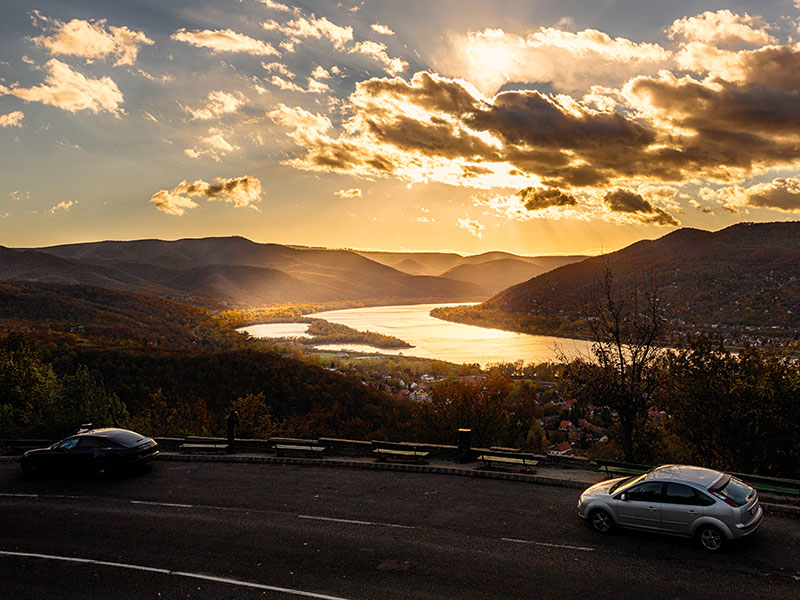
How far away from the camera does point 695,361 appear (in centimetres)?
2809

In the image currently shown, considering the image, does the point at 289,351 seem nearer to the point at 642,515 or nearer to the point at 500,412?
the point at 500,412

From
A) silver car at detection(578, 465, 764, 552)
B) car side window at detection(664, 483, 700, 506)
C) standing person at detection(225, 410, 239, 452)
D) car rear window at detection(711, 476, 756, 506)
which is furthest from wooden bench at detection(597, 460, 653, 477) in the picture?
standing person at detection(225, 410, 239, 452)

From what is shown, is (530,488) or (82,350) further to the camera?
(82,350)

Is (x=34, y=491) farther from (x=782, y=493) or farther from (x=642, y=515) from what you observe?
(x=782, y=493)

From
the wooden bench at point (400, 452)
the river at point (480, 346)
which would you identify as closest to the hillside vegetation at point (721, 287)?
the river at point (480, 346)

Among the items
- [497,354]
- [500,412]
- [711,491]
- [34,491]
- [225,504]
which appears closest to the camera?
[711,491]

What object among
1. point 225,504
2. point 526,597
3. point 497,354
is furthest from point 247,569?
point 497,354

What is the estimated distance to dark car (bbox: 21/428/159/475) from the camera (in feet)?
63.1

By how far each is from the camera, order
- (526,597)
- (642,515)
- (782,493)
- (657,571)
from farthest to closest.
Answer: (782,493) < (642,515) < (657,571) < (526,597)

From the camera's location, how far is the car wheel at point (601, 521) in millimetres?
12961

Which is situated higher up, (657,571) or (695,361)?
(695,361)

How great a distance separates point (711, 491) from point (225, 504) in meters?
13.6

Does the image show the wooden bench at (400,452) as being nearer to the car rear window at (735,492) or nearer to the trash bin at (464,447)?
the trash bin at (464,447)

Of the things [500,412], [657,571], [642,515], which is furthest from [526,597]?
[500,412]
